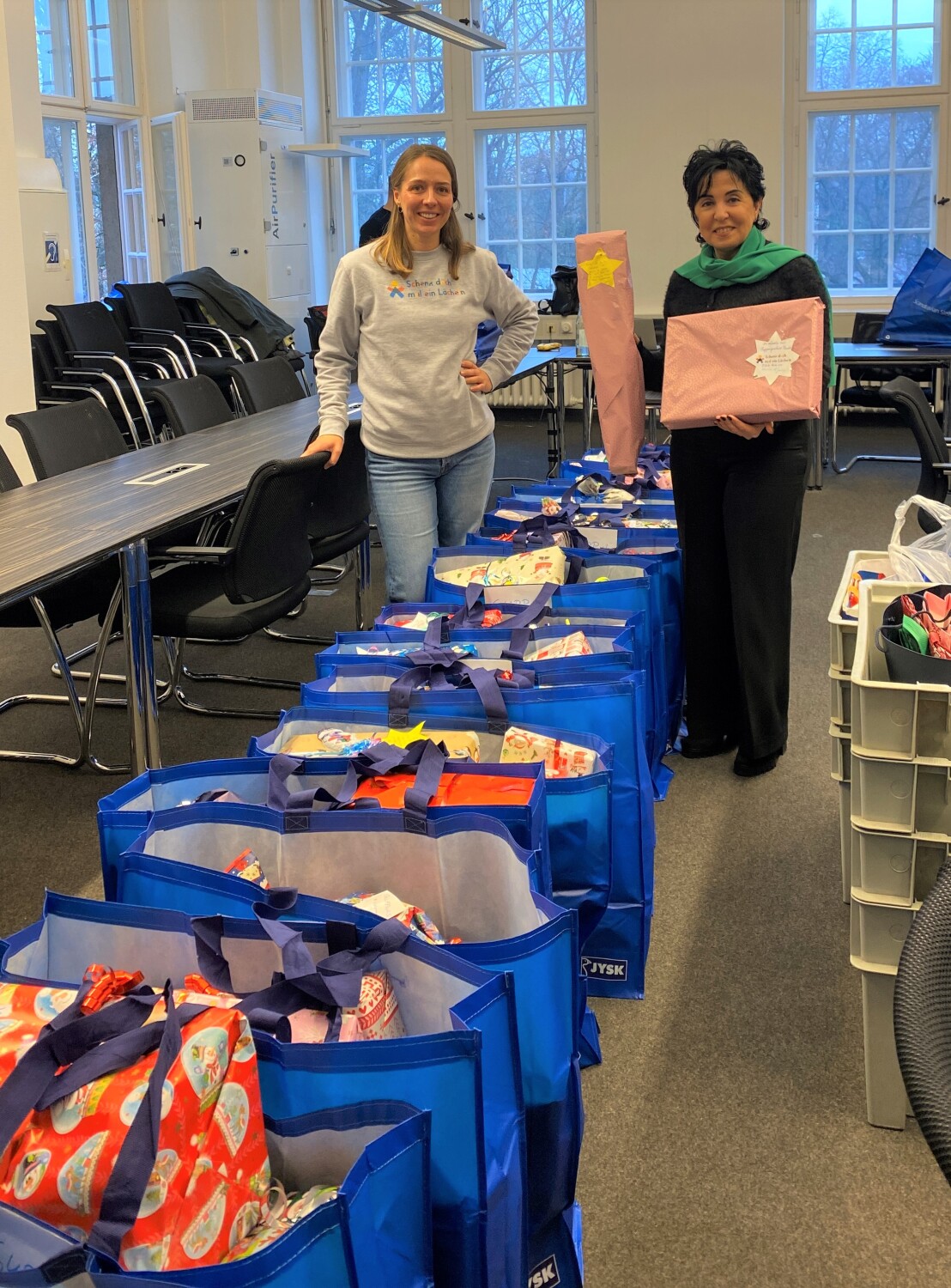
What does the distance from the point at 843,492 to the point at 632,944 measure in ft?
17.0

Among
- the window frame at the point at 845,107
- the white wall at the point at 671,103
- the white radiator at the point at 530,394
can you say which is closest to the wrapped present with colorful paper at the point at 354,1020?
the white wall at the point at 671,103

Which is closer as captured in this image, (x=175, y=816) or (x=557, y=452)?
(x=175, y=816)

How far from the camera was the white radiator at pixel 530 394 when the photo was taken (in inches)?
387

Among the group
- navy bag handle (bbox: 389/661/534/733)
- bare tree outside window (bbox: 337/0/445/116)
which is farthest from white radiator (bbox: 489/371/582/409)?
navy bag handle (bbox: 389/661/534/733)

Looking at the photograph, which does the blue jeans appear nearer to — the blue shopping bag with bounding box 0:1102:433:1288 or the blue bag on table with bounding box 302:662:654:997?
the blue bag on table with bounding box 302:662:654:997

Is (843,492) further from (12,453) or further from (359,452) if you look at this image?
(12,453)

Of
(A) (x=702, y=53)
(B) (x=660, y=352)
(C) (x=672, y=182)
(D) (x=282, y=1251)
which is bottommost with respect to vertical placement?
(D) (x=282, y=1251)

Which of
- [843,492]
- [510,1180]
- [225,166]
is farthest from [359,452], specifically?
[225,166]

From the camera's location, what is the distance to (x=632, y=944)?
2.19 m

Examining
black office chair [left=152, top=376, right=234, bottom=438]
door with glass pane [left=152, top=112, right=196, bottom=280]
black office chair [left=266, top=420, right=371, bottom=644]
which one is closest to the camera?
black office chair [left=266, top=420, right=371, bottom=644]

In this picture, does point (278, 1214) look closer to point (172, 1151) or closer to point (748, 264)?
point (172, 1151)

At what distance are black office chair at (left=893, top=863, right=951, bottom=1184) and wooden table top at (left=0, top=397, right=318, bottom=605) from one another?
1812mm

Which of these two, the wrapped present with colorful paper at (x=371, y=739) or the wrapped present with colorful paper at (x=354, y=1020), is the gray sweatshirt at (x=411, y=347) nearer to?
the wrapped present with colorful paper at (x=371, y=739)

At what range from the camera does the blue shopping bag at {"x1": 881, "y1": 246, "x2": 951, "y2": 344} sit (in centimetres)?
708
